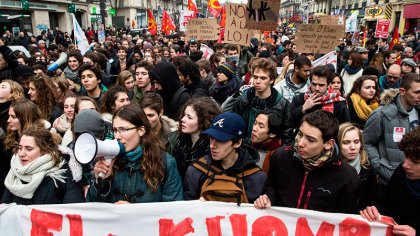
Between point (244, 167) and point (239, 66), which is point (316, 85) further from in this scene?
point (239, 66)

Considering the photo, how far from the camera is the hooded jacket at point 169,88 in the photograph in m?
4.37

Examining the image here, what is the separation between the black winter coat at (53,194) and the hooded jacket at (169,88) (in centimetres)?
184

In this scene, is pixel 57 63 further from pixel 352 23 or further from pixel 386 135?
pixel 352 23

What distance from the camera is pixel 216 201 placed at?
98.0 inches

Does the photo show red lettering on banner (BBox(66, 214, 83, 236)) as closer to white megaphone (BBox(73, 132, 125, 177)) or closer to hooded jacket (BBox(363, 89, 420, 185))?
white megaphone (BBox(73, 132, 125, 177))

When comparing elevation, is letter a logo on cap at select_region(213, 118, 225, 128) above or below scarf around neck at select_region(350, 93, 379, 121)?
above

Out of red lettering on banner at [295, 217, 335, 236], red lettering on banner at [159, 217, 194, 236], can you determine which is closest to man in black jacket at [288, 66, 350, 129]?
red lettering on banner at [295, 217, 335, 236]

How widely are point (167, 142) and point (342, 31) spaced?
4.56m

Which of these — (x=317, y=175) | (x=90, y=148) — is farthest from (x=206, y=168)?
(x=90, y=148)

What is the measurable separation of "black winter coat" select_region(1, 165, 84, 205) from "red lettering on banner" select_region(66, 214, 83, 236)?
0.14 m

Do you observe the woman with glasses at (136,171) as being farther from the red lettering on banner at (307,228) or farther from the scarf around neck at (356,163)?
the scarf around neck at (356,163)

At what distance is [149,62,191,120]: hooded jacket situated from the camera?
437cm

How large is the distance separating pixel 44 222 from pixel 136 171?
77 centimetres

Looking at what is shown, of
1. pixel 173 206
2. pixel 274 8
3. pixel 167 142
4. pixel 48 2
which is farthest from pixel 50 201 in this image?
pixel 48 2
